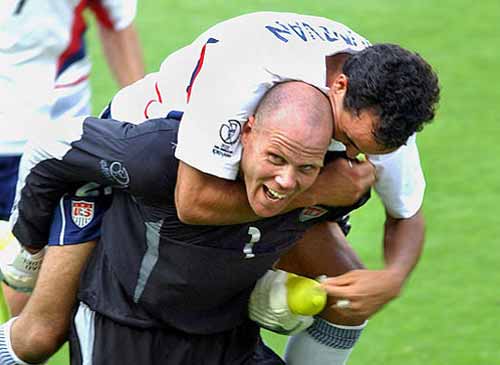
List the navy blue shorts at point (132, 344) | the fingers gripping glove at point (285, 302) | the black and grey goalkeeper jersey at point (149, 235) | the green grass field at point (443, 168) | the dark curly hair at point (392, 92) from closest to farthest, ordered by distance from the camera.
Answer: the dark curly hair at point (392, 92)
the black and grey goalkeeper jersey at point (149, 235)
the fingers gripping glove at point (285, 302)
the navy blue shorts at point (132, 344)
the green grass field at point (443, 168)

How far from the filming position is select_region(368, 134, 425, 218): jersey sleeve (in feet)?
14.5

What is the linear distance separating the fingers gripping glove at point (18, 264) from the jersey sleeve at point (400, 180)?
107cm

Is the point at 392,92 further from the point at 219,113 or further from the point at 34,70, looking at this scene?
the point at 34,70

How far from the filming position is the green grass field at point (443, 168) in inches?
244

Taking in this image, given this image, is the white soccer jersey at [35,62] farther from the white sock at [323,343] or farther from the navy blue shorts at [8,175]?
the white sock at [323,343]

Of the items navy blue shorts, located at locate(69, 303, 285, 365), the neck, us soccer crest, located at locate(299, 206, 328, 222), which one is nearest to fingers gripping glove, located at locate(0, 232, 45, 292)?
navy blue shorts, located at locate(69, 303, 285, 365)

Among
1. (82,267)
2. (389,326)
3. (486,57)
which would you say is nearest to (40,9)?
(82,267)

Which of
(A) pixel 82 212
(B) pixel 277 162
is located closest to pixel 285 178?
(B) pixel 277 162

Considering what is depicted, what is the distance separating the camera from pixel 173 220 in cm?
439

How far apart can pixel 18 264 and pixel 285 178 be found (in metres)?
1.15

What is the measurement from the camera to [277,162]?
4.04m

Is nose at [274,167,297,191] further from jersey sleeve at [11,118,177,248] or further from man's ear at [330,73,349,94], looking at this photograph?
jersey sleeve at [11,118,177,248]

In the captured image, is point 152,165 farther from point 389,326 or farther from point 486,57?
point 486,57

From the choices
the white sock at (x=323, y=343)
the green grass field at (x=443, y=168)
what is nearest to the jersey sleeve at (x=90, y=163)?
the white sock at (x=323, y=343)
